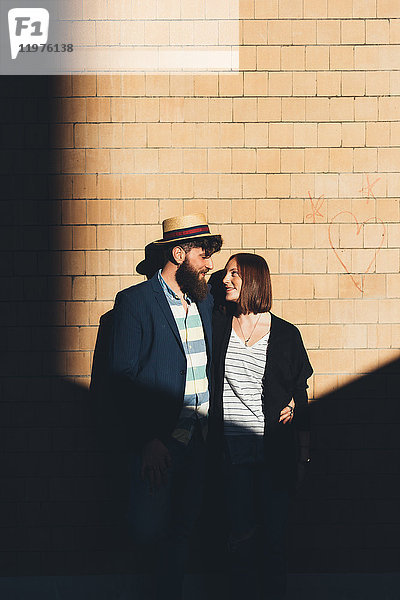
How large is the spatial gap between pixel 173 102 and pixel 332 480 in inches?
106

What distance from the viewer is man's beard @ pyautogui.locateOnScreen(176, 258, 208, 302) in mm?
3637

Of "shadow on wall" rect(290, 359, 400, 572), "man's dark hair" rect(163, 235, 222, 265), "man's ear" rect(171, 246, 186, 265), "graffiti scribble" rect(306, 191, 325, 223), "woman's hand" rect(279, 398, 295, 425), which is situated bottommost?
"shadow on wall" rect(290, 359, 400, 572)

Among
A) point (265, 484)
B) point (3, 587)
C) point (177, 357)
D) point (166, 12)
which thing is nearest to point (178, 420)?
point (177, 357)

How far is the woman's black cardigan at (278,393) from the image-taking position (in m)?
3.62

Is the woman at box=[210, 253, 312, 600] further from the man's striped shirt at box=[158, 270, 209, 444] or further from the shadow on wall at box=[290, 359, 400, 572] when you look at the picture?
the shadow on wall at box=[290, 359, 400, 572]

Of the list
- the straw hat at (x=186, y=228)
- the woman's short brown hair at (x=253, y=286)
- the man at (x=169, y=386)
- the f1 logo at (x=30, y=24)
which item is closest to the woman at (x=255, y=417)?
the woman's short brown hair at (x=253, y=286)

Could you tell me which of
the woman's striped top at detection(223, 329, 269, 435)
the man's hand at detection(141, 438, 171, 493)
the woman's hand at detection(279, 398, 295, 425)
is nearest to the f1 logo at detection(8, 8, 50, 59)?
the woman's striped top at detection(223, 329, 269, 435)

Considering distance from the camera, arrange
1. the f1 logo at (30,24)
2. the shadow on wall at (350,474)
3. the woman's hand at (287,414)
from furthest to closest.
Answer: the shadow on wall at (350,474) < the f1 logo at (30,24) < the woman's hand at (287,414)

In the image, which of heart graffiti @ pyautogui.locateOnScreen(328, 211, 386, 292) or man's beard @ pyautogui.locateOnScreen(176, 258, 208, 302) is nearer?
man's beard @ pyautogui.locateOnScreen(176, 258, 208, 302)

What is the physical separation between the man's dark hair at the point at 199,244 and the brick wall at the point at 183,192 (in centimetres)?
34

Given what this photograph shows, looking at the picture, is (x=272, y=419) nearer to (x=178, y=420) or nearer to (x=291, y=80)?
(x=178, y=420)

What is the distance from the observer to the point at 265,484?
365cm

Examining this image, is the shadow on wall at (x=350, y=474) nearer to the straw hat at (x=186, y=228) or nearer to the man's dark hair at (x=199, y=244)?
the man's dark hair at (x=199, y=244)

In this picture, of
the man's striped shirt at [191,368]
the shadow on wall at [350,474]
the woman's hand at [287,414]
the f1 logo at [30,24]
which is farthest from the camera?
the shadow on wall at [350,474]
